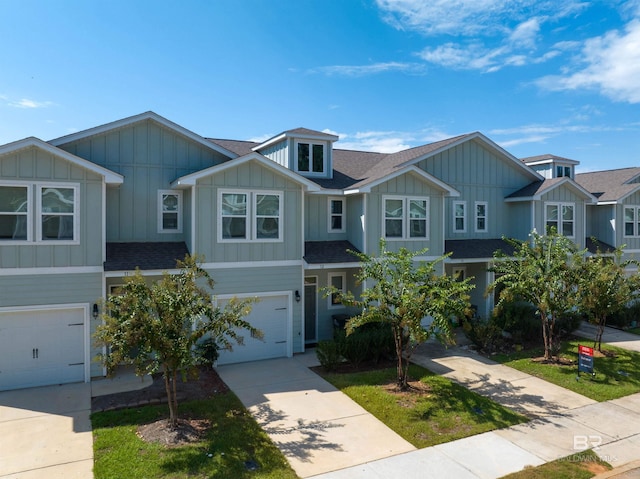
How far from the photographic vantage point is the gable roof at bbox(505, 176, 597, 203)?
1820 centimetres

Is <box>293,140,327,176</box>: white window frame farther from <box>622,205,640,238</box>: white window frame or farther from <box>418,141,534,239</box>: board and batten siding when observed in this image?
<box>622,205,640,238</box>: white window frame

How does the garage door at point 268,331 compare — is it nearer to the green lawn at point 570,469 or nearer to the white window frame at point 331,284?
the white window frame at point 331,284

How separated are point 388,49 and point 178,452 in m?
15.4

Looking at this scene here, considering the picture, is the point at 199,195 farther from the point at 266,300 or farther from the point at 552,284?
the point at 552,284

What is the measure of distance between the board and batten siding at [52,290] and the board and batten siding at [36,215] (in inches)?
12.7

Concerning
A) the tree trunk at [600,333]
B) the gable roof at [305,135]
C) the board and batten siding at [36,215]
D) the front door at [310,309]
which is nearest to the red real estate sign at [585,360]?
the tree trunk at [600,333]

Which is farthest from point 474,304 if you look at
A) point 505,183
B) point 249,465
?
point 249,465

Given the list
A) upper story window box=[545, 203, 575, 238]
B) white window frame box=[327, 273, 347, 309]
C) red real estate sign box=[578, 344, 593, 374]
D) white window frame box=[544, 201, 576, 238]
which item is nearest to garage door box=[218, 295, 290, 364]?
A: white window frame box=[327, 273, 347, 309]

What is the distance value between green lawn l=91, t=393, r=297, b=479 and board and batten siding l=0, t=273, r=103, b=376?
10.0 feet

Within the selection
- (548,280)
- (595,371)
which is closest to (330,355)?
(548,280)

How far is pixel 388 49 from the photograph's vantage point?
1706cm

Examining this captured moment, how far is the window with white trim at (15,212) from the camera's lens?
1075cm

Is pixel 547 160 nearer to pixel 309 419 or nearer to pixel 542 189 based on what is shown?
pixel 542 189

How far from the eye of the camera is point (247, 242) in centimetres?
1323
